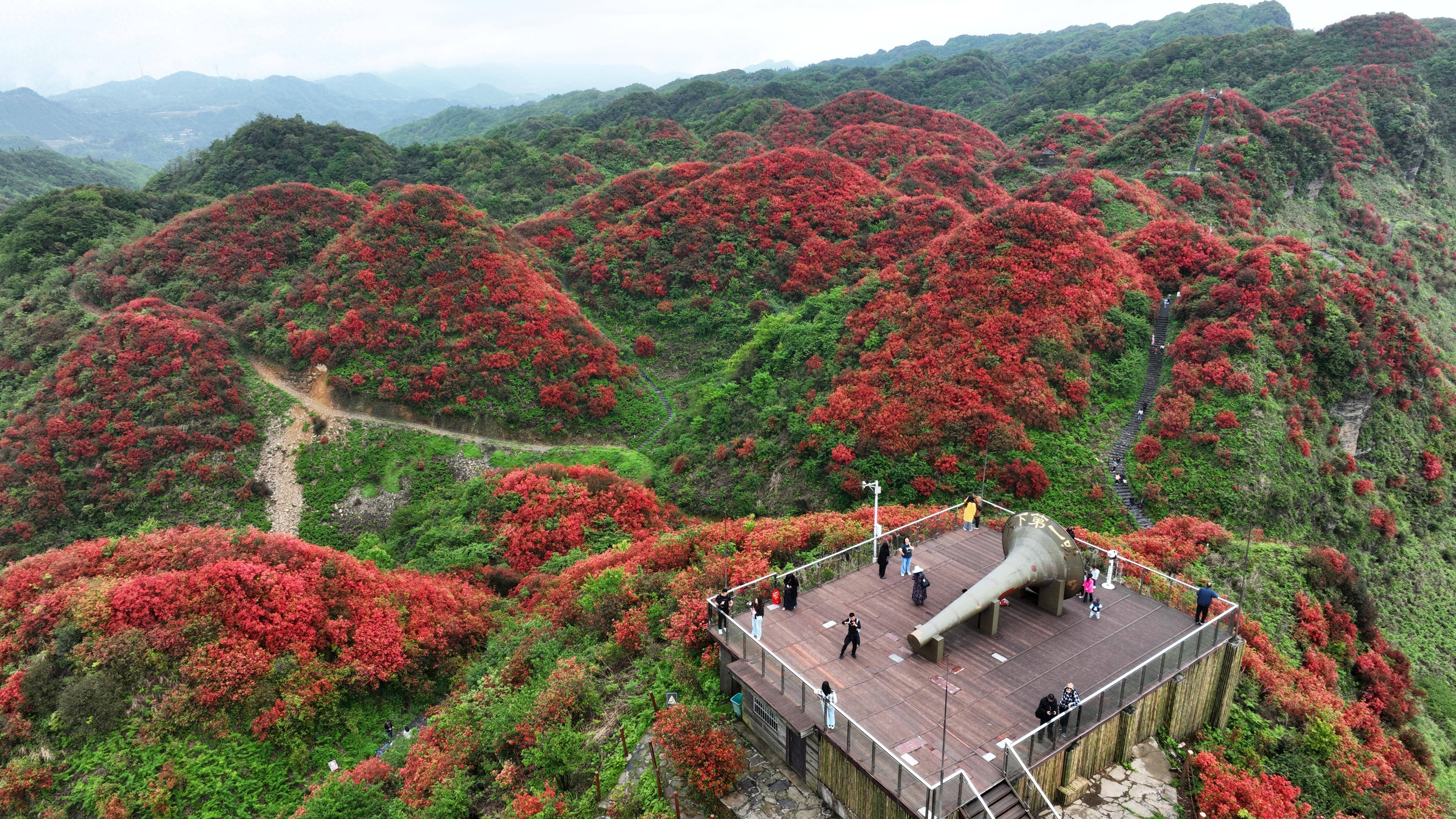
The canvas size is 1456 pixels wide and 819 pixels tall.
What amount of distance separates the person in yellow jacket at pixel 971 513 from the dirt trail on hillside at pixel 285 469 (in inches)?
1288

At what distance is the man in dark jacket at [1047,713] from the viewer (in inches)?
455

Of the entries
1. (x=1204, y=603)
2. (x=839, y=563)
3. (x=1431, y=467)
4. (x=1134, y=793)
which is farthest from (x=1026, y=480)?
(x=1431, y=467)

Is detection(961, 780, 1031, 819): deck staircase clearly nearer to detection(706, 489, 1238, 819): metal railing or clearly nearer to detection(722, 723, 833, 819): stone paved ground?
detection(706, 489, 1238, 819): metal railing

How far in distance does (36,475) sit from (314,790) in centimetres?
3017

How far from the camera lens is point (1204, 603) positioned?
13992 mm

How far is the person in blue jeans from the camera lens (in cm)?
1390

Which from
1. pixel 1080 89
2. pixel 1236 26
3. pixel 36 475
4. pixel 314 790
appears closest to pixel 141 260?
pixel 36 475

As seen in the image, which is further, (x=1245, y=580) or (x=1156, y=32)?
(x=1156, y=32)

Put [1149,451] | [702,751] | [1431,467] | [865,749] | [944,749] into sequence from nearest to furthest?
[944,749] → [865,749] → [702,751] → [1149,451] → [1431,467]

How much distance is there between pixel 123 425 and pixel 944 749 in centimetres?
4328

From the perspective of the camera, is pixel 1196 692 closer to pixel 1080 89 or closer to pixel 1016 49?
pixel 1080 89

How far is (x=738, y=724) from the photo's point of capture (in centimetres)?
1439

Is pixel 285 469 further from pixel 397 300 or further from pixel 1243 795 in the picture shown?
pixel 1243 795

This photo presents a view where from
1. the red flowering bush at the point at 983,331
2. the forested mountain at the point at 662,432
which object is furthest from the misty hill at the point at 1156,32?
the red flowering bush at the point at 983,331
